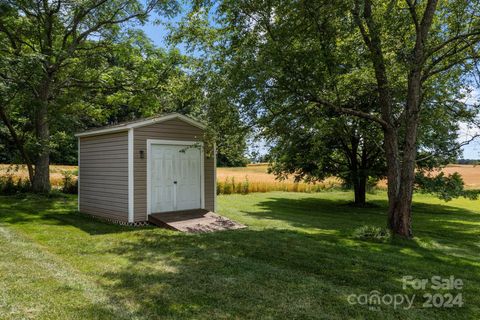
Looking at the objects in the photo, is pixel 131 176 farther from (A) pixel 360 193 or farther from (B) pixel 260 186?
(B) pixel 260 186

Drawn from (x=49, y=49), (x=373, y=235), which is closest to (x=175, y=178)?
(x=373, y=235)

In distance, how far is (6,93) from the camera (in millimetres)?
12727

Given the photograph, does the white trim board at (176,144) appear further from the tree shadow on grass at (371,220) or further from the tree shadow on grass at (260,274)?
the tree shadow on grass at (371,220)

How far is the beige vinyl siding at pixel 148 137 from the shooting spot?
9.14m

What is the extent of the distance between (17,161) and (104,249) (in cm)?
1172

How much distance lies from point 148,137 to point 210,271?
517 centimetres

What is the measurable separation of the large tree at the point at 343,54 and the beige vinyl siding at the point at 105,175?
369 cm

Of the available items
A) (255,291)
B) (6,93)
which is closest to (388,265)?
(255,291)

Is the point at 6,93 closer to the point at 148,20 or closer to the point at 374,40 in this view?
the point at 148,20

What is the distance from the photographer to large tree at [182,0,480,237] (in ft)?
23.9

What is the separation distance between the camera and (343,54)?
25.9 feet

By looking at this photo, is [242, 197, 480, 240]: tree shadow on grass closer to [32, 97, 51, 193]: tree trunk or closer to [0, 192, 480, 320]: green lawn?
[0, 192, 480, 320]: green lawn

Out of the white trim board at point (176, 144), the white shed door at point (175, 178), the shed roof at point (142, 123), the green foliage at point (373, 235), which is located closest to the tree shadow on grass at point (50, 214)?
the white trim board at point (176, 144)

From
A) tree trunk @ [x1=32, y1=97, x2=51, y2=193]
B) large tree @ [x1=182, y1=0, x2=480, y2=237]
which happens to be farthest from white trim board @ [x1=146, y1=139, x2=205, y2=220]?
tree trunk @ [x1=32, y1=97, x2=51, y2=193]
